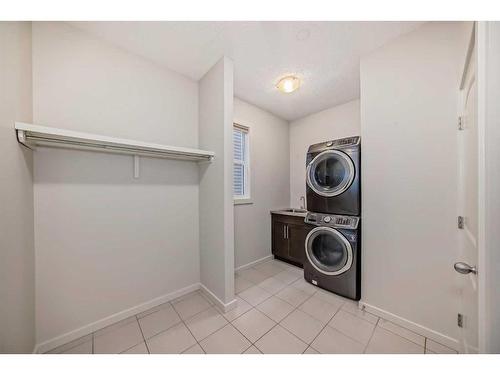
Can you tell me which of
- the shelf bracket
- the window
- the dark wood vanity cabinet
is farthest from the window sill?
the shelf bracket

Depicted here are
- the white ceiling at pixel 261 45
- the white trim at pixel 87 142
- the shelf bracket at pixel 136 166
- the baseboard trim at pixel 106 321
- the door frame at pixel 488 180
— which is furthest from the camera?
the shelf bracket at pixel 136 166

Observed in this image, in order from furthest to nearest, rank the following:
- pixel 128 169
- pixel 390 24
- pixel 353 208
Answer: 1. pixel 353 208
2. pixel 128 169
3. pixel 390 24

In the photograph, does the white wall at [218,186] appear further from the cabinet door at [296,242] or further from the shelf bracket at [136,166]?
the cabinet door at [296,242]

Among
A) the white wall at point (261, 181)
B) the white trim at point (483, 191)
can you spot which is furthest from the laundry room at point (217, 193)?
the white wall at point (261, 181)

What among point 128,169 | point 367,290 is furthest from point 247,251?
point 128,169

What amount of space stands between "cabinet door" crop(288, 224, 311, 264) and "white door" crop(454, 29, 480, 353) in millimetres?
1484

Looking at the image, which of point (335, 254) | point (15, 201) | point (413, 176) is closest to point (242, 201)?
point (335, 254)

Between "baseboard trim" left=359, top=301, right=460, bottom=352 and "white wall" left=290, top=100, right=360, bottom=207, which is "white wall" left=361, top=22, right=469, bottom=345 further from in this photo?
"white wall" left=290, top=100, right=360, bottom=207

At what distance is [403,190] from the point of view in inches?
56.5

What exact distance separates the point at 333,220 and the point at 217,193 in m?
1.31

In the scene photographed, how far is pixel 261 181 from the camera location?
2.87 m

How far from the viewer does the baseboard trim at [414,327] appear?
4.13 ft

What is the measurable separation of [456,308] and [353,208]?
952mm

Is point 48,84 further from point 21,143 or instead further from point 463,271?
point 463,271
